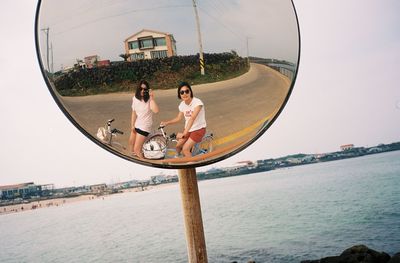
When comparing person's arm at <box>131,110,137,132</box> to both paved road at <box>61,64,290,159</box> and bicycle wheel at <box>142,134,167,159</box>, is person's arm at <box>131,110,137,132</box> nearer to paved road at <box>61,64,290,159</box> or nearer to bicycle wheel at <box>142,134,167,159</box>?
paved road at <box>61,64,290,159</box>

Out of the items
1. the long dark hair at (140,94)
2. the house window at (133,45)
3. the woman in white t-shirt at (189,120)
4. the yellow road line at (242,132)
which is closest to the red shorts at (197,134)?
the woman in white t-shirt at (189,120)

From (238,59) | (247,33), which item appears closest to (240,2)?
(247,33)

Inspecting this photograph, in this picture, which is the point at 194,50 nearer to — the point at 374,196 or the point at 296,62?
the point at 296,62

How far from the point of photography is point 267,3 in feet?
11.1

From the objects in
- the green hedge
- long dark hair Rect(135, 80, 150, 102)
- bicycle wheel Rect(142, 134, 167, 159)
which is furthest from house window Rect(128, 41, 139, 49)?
bicycle wheel Rect(142, 134, 167, 159)

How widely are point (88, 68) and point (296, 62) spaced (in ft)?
5.58

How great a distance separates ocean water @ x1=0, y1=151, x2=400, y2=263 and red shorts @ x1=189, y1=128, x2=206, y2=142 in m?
27.3

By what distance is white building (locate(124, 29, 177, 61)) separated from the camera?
3266 mm

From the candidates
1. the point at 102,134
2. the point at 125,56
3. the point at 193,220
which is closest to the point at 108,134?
the point at 102,134

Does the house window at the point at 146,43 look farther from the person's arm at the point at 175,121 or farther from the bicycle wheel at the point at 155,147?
the bicycle wheel at the point at 155,147

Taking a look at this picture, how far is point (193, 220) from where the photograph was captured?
426 centimetres

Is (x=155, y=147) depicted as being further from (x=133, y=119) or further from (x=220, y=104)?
(x=220, y=104)

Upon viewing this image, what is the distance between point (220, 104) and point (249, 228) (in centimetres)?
4554

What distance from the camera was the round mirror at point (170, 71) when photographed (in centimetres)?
322
